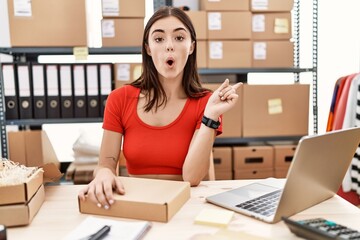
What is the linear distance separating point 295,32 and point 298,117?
2.29 feet

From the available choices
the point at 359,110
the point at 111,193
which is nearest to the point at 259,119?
the point at 359,110

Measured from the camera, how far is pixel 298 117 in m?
2.29

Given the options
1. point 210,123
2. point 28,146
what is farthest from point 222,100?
point 28,146

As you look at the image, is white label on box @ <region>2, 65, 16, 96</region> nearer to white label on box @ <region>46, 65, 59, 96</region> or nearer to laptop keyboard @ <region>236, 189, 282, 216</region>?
white label on box @ <region>46, 65, 59, 96</region>

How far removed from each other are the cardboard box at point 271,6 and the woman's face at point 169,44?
1143mm

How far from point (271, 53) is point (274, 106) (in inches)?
14.0

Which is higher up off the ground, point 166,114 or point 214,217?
point 166,114

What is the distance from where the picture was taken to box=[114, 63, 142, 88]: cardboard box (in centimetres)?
214

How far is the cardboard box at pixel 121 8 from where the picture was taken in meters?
2.13

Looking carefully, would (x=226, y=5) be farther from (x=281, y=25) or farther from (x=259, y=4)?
(x=281, y=25)

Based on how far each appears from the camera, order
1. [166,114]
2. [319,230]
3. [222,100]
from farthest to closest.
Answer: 1. [166,114]
2. [222,100]
3. [319,230]

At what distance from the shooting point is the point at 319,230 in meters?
0.64

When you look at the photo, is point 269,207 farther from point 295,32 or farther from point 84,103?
point 295,32

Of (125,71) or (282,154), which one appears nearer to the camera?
(125,71)
